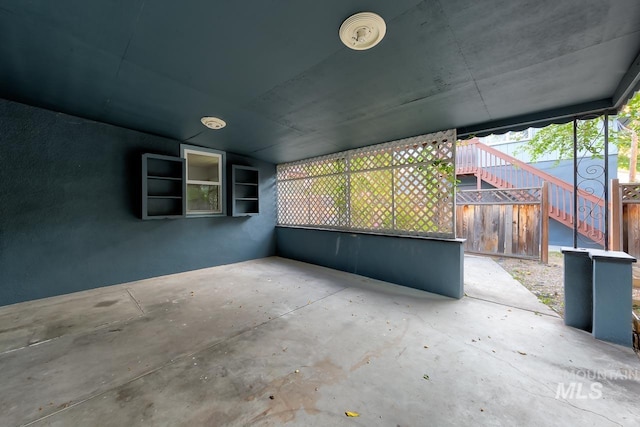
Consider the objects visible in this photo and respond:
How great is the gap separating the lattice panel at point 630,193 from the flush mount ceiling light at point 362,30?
4.64 meters

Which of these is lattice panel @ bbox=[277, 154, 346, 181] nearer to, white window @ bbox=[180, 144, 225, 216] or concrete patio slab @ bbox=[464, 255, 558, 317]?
white window @ bbox=[180, 144, 225, 216]

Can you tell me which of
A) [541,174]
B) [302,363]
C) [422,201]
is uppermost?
[541,174]

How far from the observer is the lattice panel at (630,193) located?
138 inches

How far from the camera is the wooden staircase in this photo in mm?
5559

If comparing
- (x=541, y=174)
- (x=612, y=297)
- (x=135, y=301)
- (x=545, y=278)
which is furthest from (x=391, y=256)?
(x=541, y=174)

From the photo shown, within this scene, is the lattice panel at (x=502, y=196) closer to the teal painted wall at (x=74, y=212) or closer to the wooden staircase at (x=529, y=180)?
the wooden staircase at (x=529, y=180)

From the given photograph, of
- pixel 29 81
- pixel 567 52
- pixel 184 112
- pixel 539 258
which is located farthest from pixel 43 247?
pixel 539 258

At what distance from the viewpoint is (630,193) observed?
3.55m

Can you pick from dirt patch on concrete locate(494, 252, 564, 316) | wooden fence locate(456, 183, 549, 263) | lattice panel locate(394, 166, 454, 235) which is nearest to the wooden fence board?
wooden fence locate(456, 183, 549, 263)

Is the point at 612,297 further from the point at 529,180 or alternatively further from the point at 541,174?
the point at 529,180

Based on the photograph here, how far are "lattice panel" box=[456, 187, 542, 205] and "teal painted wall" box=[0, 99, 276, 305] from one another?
7003 mm

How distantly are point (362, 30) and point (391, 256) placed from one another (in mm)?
3214

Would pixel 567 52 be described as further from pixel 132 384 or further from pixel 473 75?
pixel 132 384

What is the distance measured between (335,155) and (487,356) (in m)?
3.98
